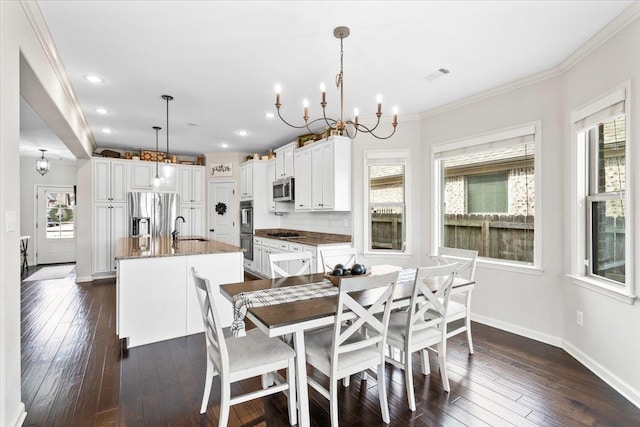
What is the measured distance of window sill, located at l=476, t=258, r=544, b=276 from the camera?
3296 mm

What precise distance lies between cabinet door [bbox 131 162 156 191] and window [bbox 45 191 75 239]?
10.6 ft

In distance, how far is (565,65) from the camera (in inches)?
117

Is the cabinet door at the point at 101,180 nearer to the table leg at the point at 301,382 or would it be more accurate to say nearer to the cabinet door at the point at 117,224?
the cabinet door at the point at 117,224

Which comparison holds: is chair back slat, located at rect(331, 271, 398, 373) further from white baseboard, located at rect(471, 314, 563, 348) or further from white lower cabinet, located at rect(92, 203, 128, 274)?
white lower cabinet, located at rect(92, 203, 128, 274)

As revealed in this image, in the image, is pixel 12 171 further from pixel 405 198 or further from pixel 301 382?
pixel 405 198

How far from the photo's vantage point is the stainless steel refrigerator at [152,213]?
626cm

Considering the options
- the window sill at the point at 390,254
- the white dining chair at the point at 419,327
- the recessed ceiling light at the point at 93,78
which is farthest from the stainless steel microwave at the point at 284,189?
the white dining chair at the point at 419,327

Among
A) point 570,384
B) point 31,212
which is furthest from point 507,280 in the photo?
point 31,212

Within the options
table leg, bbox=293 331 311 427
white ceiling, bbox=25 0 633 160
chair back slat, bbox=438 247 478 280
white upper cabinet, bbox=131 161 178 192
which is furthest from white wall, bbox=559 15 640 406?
white upper cabinet, bbox=131 161 178 192

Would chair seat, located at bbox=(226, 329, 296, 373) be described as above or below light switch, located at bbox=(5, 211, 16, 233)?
below

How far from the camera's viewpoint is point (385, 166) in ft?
15.0

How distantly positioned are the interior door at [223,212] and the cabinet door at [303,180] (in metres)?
2.16

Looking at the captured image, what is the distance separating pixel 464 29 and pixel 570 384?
278cm

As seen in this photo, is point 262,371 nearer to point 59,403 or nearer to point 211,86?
point 59,403
